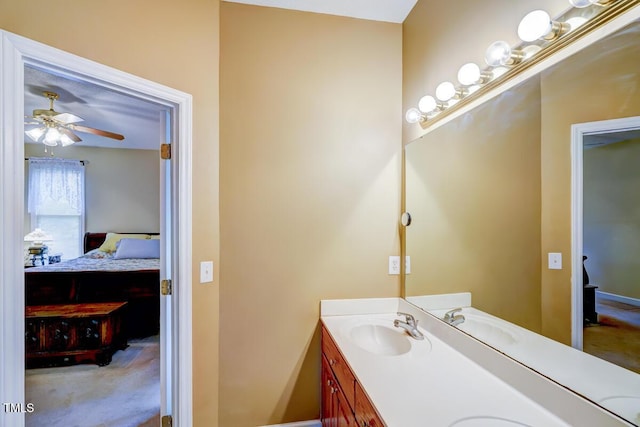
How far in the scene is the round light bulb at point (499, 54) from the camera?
1.03 metres

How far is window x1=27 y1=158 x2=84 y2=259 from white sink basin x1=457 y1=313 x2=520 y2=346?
19.6 ft

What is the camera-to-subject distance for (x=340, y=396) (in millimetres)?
1316

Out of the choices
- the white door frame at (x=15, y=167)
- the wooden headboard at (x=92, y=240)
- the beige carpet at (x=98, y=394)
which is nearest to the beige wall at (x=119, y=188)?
the wooden headboard at (x=92, y=240)

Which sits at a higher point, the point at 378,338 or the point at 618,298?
the point at 618,298

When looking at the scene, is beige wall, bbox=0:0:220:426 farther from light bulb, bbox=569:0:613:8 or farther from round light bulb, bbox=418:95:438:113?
light bulb, bbox=569:0:613:8

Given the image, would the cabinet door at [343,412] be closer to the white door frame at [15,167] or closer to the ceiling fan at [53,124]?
the white door frame at [15,167]

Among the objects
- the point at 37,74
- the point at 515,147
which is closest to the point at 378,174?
the point at 515,147

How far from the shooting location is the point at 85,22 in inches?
45.4

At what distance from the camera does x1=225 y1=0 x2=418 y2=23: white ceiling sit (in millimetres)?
1684

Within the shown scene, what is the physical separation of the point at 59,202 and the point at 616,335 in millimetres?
6522

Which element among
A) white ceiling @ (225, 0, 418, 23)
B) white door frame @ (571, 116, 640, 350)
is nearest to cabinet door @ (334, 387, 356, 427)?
white door frame @ (571, 116, 640, 350)

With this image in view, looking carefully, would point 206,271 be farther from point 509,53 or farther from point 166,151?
point 509,53

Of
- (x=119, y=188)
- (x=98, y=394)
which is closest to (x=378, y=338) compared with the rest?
(x=98, y=394)

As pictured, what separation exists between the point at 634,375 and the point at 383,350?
1059mm
